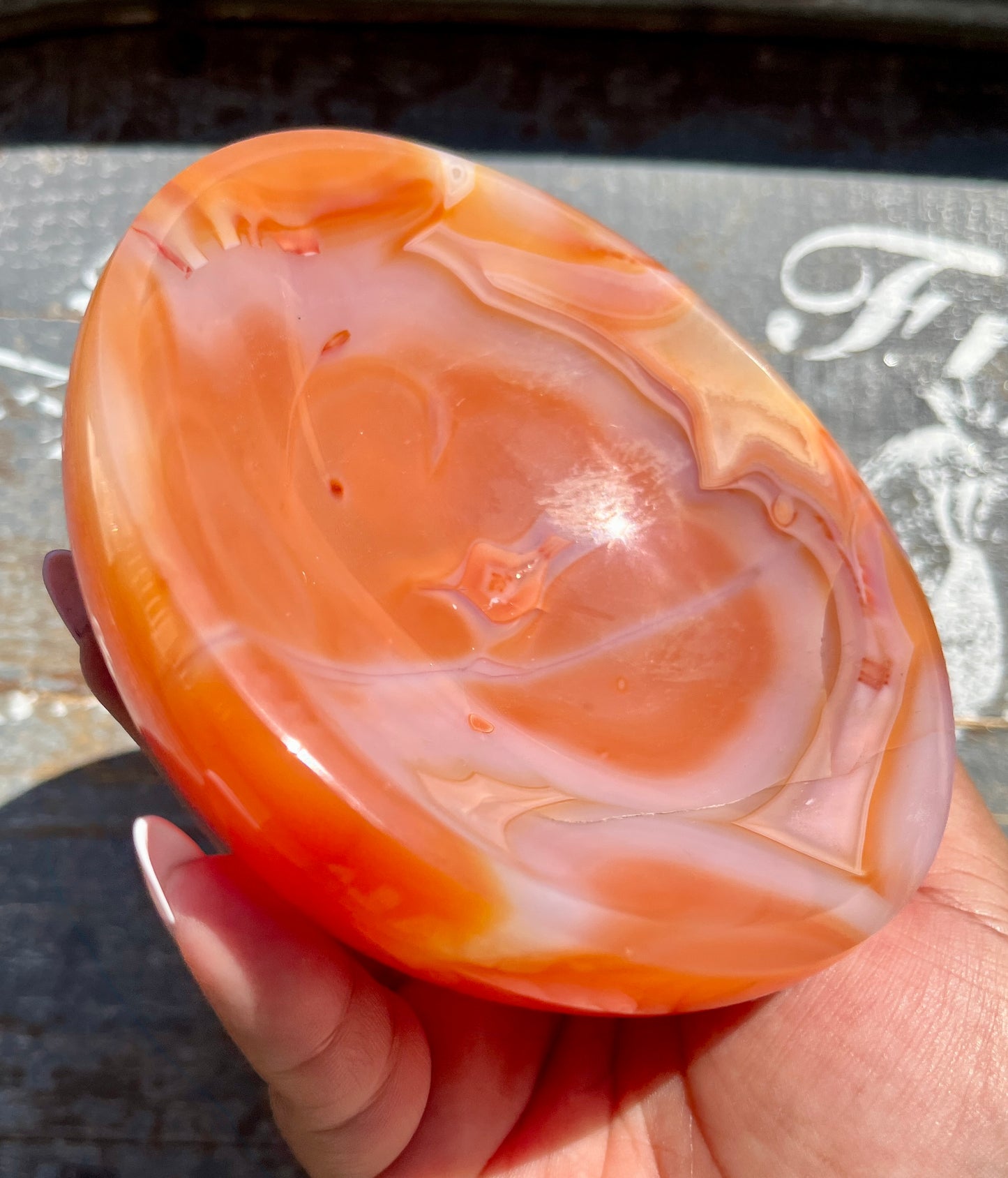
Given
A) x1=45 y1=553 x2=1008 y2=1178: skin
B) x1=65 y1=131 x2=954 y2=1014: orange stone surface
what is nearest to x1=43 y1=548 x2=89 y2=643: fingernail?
x1=45 y1=553 x2=1008 y2=1178: skin

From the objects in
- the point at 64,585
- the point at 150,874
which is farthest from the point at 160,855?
the point at 64,585

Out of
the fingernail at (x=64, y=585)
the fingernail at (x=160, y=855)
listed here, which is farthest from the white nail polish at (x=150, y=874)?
the fingernail at (x=64, y=585)

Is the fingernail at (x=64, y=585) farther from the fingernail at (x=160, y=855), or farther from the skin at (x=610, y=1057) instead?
the fingernail at (x=160, y=855)

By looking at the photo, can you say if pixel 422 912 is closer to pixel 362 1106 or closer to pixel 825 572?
pixel 362 1106

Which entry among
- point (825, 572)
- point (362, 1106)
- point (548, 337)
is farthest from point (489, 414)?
point (362, 1106)

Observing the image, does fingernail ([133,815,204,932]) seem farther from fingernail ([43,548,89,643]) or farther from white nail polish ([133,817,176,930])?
fingernail ([43,548,89,643])

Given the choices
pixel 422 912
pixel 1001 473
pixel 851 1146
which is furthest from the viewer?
pixel 1001 473

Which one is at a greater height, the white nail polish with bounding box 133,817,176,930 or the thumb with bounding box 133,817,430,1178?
the white nail polish with bounding box 133,817,176,930
